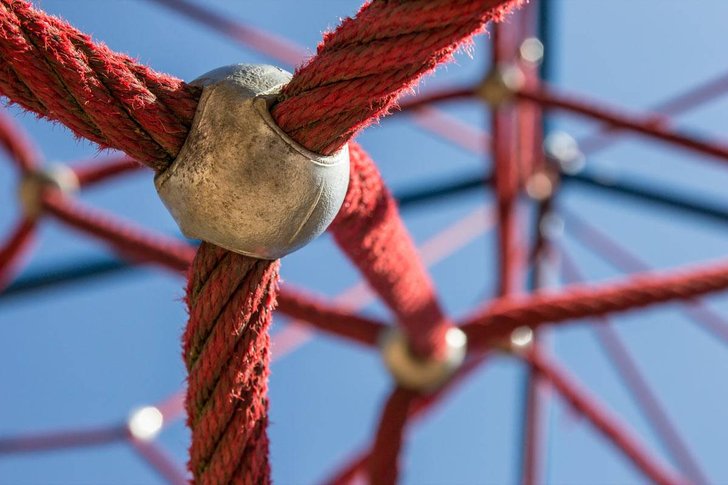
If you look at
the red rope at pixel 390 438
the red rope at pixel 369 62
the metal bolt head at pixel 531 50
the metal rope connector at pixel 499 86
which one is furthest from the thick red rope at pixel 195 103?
the metal bolt head at pixel 531 50

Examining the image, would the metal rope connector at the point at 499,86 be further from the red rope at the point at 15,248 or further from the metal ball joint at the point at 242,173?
the metal ball joint at the point at 242,173

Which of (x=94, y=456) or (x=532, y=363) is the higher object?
(x=94, y=456)

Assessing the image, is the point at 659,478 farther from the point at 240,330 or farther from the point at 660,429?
the point at 240,330

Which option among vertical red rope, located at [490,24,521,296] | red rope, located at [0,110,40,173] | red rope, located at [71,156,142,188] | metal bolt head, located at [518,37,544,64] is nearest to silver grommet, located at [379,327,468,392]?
vertical red rope, located at [490,24,521,296]

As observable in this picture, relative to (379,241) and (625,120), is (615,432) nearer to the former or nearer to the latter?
(625,120)

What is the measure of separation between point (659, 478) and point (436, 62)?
1.26 metres

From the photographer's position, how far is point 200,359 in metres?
0.68

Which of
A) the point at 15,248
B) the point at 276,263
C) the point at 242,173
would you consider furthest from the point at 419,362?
the point at 15,248

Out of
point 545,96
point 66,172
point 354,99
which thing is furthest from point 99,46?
point 545,96

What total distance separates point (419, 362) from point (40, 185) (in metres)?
0.84

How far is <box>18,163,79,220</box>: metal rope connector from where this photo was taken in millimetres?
1772

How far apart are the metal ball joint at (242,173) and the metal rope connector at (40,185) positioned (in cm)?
121

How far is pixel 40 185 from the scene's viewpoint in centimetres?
179

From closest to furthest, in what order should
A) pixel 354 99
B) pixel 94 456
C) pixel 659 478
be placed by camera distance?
1. pixel 354 99
2. pixel 659 478
3. pixel 94 456
